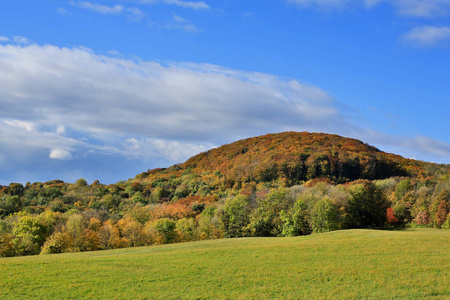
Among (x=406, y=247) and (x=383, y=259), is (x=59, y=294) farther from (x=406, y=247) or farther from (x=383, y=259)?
(x=406, y=247)

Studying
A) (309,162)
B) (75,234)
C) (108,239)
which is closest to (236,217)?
(108,239)

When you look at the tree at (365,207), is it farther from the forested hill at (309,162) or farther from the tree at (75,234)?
the tree at (75,234)

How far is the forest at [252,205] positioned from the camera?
67.9 metres

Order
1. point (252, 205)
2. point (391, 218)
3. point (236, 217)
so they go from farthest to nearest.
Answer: point (391, 218) < point (252, 205) < point (236, 217)

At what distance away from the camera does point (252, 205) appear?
80688 mm

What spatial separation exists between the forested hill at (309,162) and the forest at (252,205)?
0.41m

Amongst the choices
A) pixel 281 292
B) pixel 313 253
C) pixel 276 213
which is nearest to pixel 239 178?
pixel 276 213

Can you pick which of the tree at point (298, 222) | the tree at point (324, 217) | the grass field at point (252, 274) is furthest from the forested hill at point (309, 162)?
the grass field at point (252, 274)

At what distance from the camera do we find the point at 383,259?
3531cm

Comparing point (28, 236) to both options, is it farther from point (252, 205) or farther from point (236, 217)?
point (252, 205)

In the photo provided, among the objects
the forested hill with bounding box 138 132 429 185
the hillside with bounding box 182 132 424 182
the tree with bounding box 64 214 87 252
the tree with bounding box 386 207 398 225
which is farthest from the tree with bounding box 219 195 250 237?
the hillside with bounding box 182 132 424 182

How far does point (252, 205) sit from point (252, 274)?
163 feet

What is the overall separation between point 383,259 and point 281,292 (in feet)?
46.3

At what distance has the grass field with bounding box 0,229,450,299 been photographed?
25953mm
